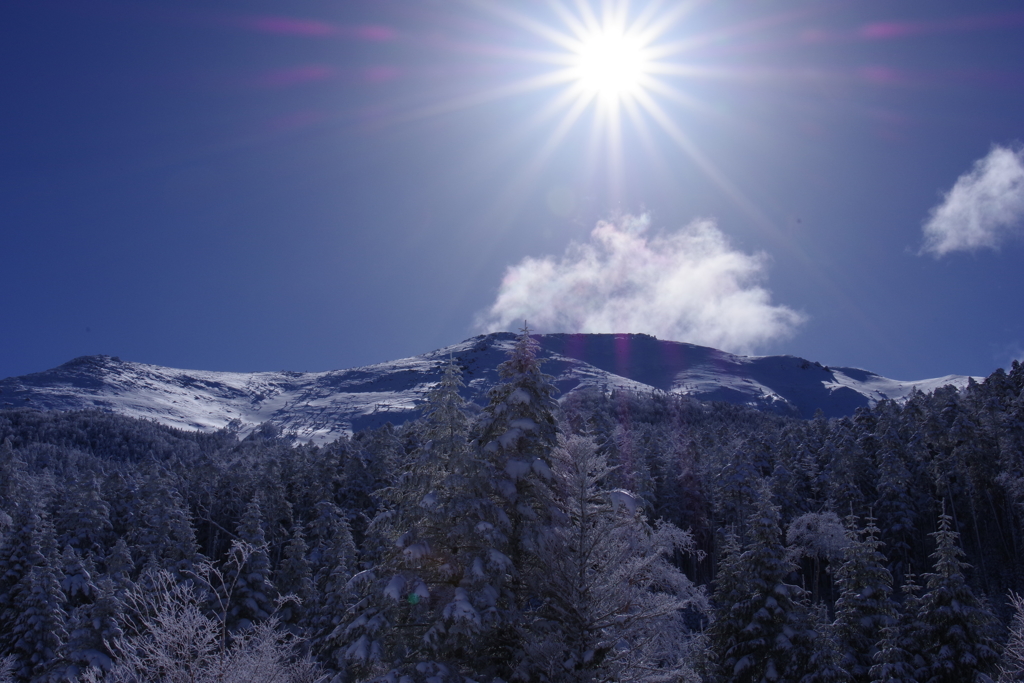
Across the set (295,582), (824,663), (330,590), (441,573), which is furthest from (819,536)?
(441,573)

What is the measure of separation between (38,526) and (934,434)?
2535 inches

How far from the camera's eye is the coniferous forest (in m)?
13.7

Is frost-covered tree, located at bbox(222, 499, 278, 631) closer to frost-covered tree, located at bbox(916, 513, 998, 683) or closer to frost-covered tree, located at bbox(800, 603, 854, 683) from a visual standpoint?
frost-covered tree, located at bbox(800, 603, 854, 683)

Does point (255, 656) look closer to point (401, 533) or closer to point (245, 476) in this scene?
point (401, 533)

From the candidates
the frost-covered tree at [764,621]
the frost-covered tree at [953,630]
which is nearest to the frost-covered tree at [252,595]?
the frost-covered tree at [764,621]

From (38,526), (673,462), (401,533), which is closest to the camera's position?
(401,533)

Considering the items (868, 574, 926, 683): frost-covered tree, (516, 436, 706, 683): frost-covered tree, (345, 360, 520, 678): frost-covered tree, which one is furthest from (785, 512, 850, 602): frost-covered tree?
(345, 360, 520, 678): frost-covered tree

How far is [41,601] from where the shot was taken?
1216 inches

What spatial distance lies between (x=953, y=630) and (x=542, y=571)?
18.1 m

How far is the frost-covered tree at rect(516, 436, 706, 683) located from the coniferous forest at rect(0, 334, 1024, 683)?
0.20ft

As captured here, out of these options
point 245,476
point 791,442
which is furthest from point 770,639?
point 245,476

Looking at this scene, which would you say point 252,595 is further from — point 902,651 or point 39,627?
point 902,651

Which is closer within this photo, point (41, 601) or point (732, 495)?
point (41, 601)

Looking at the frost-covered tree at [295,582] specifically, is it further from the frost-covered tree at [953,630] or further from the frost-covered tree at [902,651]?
the frost-covered tree at [953,630]
